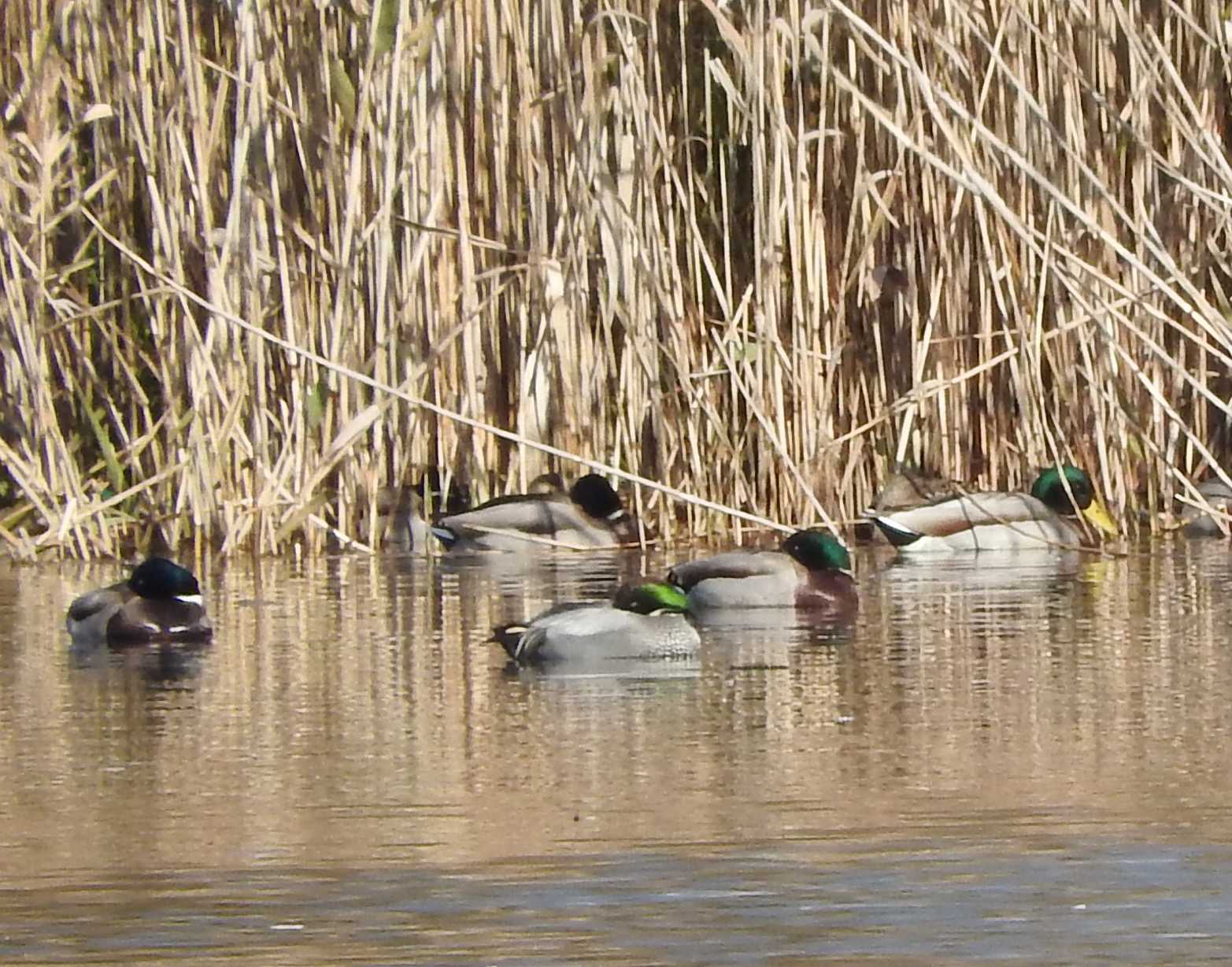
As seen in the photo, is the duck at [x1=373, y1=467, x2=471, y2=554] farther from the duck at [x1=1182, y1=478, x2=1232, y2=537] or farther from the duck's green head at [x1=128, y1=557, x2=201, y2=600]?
the duck at [x1=1182, y1=478, x2=1232, y2=537]

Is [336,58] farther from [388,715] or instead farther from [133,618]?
[388,715]

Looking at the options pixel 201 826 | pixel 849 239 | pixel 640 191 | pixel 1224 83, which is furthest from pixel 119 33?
pixel 201 826

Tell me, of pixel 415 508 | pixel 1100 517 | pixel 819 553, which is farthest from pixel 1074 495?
pixel 415 508

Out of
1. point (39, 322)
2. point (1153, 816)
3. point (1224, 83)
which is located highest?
point (1224, 83)

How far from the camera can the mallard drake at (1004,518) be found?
926 cm

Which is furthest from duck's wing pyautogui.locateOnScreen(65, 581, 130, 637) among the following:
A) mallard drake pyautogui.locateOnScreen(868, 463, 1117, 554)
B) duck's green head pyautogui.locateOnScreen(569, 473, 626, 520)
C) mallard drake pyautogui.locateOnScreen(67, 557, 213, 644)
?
mallard drake pyautogui.locateOnScreen(868, 463, 1117, 554)

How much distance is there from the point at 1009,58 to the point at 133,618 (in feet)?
11.4

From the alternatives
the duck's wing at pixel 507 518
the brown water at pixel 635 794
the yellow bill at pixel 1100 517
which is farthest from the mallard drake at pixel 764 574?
the duck's wing at pixel 507 518

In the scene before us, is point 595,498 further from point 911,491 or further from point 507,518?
point 911,491

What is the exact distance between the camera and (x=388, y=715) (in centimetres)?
600

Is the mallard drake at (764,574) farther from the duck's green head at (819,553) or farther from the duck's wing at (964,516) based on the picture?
the duck's wing at (964,516)

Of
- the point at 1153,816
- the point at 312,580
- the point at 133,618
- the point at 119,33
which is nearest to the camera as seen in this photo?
the point at 1153,816

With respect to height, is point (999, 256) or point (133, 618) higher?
point (999, 256)

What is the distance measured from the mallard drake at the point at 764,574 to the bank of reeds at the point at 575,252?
2.42ft
